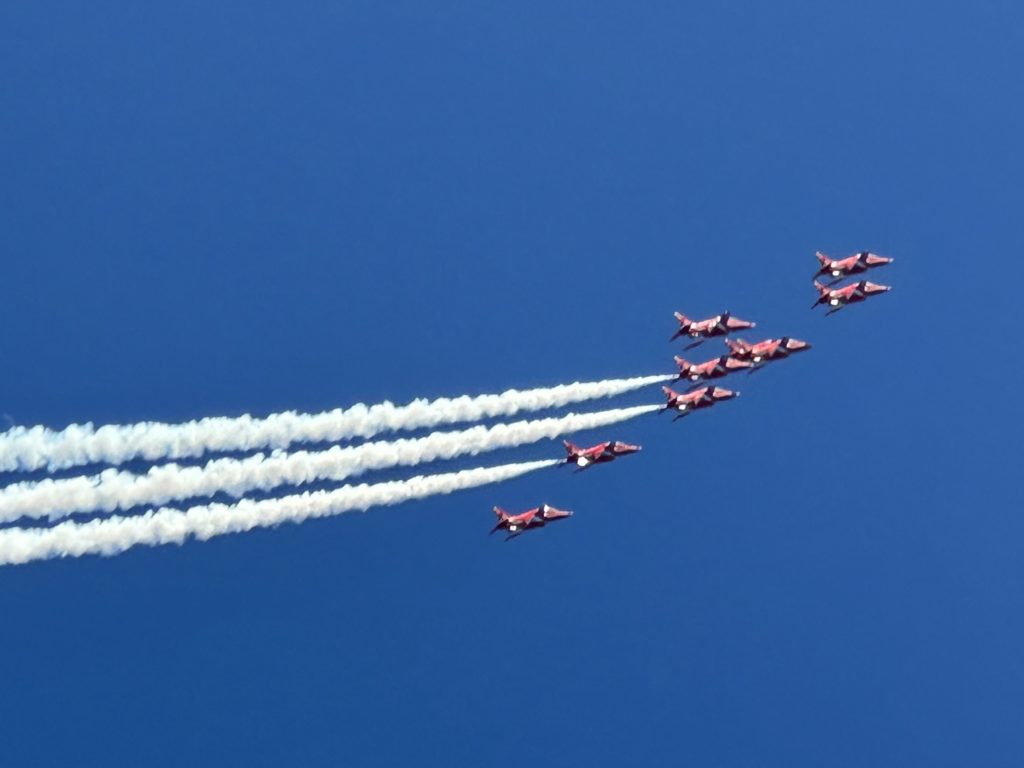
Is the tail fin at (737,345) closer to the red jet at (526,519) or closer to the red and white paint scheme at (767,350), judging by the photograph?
the red and white paint scheme at (767,350)

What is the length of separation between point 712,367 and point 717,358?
0.64 metres

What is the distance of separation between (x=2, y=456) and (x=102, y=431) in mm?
4824

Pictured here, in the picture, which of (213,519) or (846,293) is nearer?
(213,519)

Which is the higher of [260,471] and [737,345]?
[737,345]

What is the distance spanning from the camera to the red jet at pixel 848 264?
324 feet

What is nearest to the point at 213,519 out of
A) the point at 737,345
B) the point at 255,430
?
the point at 255,430

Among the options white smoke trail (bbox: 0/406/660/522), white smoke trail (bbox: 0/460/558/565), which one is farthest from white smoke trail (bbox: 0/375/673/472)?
white smoke trail (bbox: 0/460/558/565)

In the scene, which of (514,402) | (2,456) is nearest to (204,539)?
(2,456)

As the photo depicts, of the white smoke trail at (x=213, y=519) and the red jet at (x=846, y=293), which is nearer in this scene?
the white smoke trail at (x=213, y=519)

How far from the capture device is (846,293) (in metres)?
98.0

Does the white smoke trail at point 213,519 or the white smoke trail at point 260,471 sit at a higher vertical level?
the white smoke trail at point 260,471

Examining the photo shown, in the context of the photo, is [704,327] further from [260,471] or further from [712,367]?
[260,471]

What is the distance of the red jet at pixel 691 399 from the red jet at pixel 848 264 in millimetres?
9029

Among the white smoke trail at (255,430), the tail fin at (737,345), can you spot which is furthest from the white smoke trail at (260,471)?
the tail fin at (737,345)
